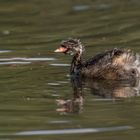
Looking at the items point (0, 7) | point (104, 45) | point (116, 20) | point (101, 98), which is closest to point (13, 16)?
point (0, 7)

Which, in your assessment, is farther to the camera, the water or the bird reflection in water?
the bird reflection in water

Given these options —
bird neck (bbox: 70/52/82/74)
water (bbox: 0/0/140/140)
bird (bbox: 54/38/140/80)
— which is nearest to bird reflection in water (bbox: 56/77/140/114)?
water (bbox: 0/0/140/140)

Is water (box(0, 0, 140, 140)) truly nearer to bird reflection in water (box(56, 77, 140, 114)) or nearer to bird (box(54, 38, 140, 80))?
bird reflection in water (box(56, 77, 140, 114))

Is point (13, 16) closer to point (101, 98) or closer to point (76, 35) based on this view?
point (76, 35)

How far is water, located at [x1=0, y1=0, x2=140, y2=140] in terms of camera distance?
33.0 feet

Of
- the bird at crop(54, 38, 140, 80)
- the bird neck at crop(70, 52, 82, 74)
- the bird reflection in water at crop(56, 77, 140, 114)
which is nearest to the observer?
the bird reflection in water at crop(56, 77, 140, 114)

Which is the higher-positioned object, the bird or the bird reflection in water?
the bird

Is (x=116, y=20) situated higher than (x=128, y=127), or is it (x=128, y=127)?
(x=116, y=20)

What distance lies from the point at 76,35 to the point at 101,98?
7.65m

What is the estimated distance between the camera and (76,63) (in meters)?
14.6

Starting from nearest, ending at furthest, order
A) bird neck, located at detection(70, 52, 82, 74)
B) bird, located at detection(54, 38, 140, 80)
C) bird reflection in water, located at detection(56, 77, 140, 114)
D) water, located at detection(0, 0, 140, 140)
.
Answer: water, located at detection(0, 0, 140, 140)
bird reflection in water, located at detection(56, 77, 140, 114)
bird, located at detection(54, 38, 140, 80)
bird neck, located at detection(70, 52, 82, 74)

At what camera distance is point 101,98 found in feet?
38.7

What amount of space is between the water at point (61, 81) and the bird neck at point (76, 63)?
20cm

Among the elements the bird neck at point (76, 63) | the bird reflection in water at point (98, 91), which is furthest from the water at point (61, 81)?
the bird neck at point (76, 63)
